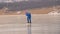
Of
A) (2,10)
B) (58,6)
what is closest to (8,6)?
(2,10)

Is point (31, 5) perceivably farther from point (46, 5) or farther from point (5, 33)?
point (5, 33)

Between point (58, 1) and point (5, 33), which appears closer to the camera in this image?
point (5, 33)

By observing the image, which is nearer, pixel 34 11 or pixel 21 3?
pixel 34 11

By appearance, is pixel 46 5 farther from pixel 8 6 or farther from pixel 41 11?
pixel 8 6

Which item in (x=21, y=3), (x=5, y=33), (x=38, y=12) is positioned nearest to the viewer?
(x=5, y=33)

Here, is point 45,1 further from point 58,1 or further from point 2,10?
point 2,10

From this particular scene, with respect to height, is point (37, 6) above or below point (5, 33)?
above

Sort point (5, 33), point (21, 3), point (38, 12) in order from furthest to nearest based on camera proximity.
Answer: point (21, 3), point (38, 12), point (5, 33)

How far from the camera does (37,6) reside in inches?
937

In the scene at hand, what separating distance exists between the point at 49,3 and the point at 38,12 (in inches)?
111

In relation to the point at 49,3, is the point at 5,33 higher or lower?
lower

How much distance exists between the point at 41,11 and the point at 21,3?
2876 mm

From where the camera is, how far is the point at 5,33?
21.7ft

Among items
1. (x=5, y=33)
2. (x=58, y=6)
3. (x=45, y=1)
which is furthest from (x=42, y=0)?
(x=5, y=33)
